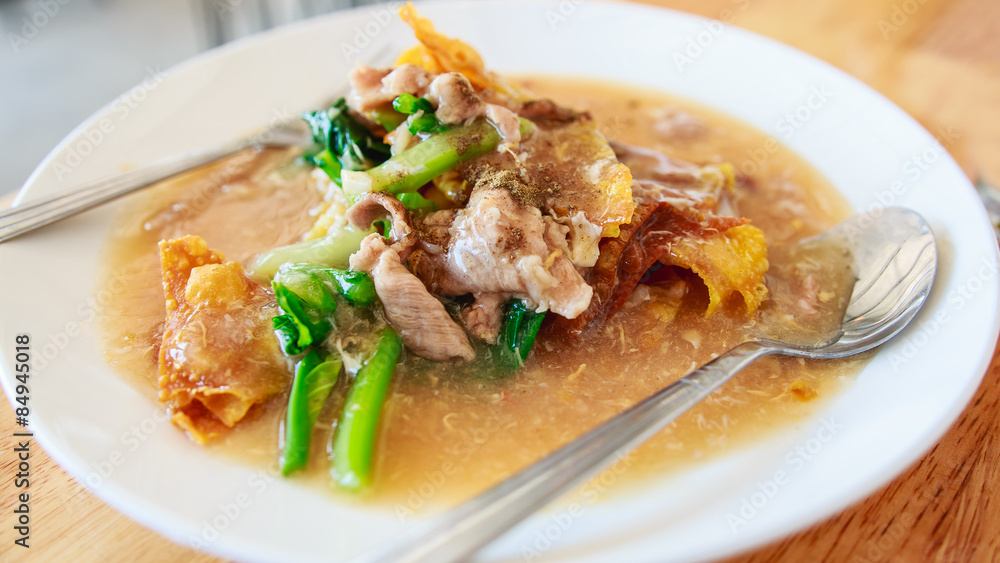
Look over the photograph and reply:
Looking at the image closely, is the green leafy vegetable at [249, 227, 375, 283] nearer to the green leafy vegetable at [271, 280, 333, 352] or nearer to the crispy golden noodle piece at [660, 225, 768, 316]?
the green leafy vegetable at [271, 280, 333, 352]

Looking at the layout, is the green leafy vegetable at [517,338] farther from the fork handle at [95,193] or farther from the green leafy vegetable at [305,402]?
the fork handle at [95,193]

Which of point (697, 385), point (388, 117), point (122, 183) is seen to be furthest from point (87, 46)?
point (697, 385)

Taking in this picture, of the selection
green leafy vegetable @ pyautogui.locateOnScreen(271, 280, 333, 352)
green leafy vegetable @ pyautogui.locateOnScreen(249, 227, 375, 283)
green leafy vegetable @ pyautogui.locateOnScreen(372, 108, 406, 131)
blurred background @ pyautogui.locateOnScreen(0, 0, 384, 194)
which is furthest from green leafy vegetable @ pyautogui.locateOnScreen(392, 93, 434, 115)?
blurred background @ pyautogui.locateOnScreen(0, 0, 384, 194)

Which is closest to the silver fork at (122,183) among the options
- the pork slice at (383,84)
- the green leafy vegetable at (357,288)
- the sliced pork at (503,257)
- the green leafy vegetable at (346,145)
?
the green leafy vegetable at (346,145)

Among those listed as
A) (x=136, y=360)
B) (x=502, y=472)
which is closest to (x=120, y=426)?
(x=136, y=360)

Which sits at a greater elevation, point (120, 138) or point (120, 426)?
point (120, 138)

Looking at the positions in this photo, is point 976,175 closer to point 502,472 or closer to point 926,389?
point 926,389

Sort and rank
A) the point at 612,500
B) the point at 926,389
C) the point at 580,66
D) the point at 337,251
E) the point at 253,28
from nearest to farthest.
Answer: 1. the point at 612,500
2. the point at 926,389
3. the point at 337,251
4. the point at 580,66
5. the point at 253,28
